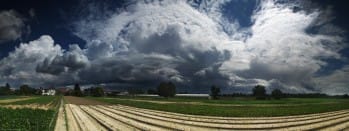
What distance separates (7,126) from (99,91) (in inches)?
6319

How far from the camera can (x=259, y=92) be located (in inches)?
5945

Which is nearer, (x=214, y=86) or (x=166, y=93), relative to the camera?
(x=166, y=93)

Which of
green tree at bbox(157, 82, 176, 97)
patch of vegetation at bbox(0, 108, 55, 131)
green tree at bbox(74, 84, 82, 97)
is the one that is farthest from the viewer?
green tree at bbox(74, 84, 82, 97)

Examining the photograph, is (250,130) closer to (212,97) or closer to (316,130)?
(316,130)

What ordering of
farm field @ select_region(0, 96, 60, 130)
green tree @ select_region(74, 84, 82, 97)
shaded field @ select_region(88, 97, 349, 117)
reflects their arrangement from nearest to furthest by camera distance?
1. farm field @ select_region(0, 96, 60, 130)
2. shaded field @ select_region(88, 97, 349, 117)
3. green tree @ select_region(74, 84, 82, 97)

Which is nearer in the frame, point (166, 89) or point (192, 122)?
point (192, 122)

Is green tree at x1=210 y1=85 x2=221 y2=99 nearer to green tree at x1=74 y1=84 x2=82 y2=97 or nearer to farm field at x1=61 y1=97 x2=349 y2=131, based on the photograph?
green tree at x1=74 y1=84 x2=82 y2=97

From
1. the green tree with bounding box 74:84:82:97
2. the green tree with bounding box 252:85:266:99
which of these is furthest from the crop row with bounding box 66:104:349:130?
the green tree with bounding box 74:84:82:97

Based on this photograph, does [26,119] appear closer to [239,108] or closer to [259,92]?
[239,108]

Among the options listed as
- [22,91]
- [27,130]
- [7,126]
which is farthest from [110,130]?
[22,91]

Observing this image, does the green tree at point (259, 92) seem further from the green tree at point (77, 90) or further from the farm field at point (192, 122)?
the farm field at point (192, 122)

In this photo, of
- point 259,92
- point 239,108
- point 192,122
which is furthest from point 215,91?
point 192,122

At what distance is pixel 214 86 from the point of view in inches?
5807

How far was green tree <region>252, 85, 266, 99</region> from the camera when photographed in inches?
5915
